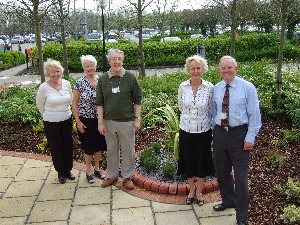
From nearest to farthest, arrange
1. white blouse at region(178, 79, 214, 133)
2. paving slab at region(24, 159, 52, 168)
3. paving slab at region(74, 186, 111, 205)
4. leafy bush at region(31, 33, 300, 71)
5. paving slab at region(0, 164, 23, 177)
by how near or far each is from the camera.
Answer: white blouse at region(178, 79, 214, 133) → paving slab at region(74, 186, 111, 205) → paving slab at region(0, 164, 23, 177) → paving slab at region(24, 159, 52, 168) → leafy bush at region(31, 33, 300, 71)

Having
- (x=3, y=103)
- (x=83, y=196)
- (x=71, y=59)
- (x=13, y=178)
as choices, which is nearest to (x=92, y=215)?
(x=83, y=196)

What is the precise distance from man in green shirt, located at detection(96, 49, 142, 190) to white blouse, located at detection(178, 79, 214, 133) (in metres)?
0.64

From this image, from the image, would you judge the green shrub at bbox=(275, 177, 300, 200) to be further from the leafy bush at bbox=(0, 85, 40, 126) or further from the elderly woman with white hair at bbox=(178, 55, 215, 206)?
the leafy bush at bbox=(0, 85, 40, 126)

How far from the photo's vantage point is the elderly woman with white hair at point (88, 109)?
4.11 m

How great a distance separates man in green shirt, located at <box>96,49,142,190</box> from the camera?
12.7ft

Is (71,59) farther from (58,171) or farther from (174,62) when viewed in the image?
(58,171)

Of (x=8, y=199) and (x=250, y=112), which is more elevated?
(x=250, y=112)

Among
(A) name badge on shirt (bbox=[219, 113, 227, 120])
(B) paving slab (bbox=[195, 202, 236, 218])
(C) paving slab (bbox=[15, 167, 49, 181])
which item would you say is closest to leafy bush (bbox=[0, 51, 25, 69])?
(C) paving slab (bbox=[15, 167, 49, 181])

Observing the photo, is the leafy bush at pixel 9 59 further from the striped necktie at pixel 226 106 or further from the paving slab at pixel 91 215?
the striped necktie at pixel 226 106

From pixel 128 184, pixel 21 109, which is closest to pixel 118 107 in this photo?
pixel 128 184

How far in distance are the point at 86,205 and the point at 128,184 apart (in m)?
0.57

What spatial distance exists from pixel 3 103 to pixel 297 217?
6.03m

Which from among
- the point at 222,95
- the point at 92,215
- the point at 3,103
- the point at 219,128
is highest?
the point at 222,95

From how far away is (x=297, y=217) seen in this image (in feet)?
10.8
